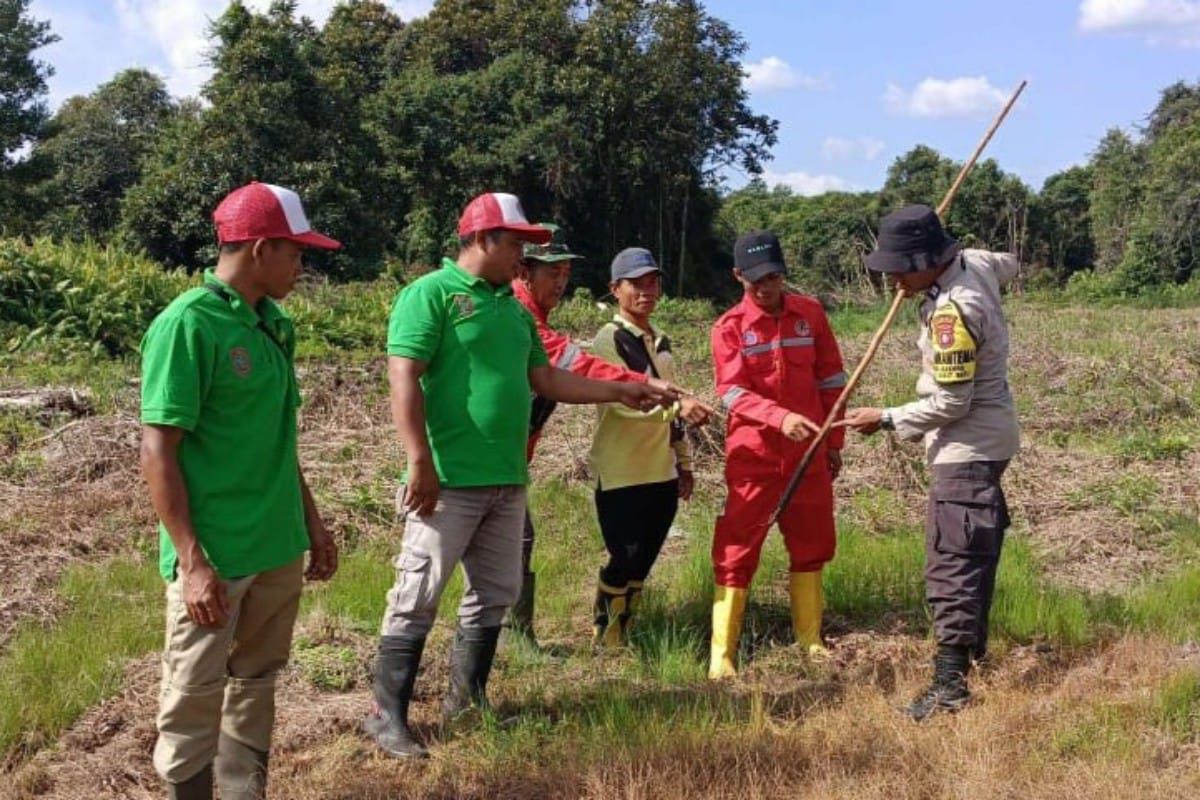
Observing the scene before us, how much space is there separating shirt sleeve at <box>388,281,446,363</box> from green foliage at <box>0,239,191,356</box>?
8182 millimetres

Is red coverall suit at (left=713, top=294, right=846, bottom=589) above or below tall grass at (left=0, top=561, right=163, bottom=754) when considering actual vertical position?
above

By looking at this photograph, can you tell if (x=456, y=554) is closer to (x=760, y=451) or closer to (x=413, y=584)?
(x=413, y=584)

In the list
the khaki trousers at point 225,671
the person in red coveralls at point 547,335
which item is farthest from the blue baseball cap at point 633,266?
the khaki trousers at point 225,671

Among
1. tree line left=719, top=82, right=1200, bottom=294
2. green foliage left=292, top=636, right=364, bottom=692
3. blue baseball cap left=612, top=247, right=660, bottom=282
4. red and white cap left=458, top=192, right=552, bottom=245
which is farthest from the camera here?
tree line left=719, top=82, right=1200, bottom=294

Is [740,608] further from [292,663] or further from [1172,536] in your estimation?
[1172,536]

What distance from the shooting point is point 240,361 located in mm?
2924

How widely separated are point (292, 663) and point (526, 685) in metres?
0.94

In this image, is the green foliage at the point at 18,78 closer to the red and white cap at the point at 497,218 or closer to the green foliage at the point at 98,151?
the green foliage at the point at 98,151

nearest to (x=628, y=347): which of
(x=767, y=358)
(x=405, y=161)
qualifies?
(x=767, y=358)

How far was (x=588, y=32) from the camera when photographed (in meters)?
30.0

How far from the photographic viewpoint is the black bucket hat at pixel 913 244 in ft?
13.0

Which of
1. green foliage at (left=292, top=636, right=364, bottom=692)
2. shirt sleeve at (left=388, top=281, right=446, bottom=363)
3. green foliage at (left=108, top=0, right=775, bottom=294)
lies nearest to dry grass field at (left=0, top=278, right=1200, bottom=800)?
green foliage at (left=292, top=636, right=364, bottom=692)

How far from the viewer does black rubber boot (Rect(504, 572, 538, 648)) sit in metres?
4.76

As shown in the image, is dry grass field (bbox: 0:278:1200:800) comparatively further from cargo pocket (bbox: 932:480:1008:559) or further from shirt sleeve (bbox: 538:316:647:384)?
shirt sleeve (bbox: 538:316:647:384)
